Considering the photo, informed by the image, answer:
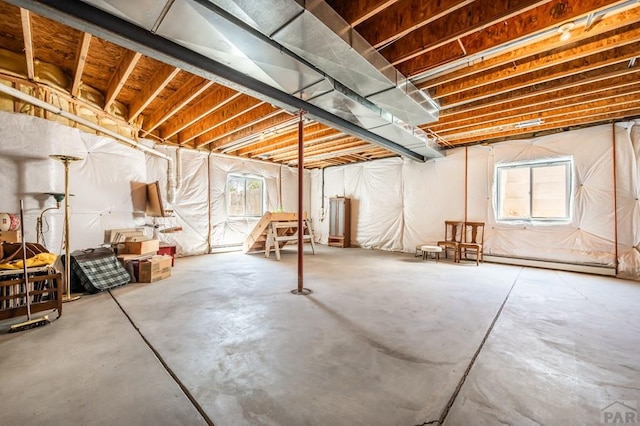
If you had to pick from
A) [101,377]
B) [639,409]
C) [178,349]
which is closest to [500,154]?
[639,409]

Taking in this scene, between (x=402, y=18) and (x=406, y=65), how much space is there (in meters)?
0.79

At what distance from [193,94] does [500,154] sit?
587cm

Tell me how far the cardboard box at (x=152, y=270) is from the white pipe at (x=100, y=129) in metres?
2.20

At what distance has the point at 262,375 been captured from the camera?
167cm

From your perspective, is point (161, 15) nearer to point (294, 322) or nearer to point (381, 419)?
point (294, 322)

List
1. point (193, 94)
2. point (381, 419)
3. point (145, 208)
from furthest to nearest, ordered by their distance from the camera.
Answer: point (145, 208), point (193, 94), point (381, 419)

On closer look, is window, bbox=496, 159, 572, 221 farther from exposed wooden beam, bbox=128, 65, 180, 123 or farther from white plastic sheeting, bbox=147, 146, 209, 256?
white plastic sheeting, bbox=147, 146, 209, 256

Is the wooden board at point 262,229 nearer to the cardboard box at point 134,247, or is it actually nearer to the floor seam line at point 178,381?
the cardboard box at point 134,247

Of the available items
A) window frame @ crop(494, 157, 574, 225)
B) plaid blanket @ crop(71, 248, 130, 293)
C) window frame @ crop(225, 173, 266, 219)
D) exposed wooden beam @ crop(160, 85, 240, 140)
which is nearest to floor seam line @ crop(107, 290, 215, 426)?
plaid blanket @ crop(71, 248, 130, 293)

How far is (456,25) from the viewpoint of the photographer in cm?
235

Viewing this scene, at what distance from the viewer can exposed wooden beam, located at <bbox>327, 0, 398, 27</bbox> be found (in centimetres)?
204

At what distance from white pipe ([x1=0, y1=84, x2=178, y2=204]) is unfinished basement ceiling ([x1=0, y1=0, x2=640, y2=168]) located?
322mm

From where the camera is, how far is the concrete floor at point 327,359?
1372mm

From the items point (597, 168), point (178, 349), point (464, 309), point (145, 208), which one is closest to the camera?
point (178, 349)
